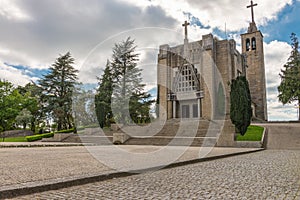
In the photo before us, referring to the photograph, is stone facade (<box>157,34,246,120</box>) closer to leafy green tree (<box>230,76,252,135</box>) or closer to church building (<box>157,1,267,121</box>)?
church building (<box>157,1,267,121</box>)

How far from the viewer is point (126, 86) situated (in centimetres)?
2631

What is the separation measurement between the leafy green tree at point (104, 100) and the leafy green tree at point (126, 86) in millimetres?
600

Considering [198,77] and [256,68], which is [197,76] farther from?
[256,68]

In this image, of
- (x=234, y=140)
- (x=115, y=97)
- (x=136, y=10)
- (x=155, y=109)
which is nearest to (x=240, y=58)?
(x=155, y=109)

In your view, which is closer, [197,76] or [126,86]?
[126,86]

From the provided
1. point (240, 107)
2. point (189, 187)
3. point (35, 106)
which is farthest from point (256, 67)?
point (189, 187)

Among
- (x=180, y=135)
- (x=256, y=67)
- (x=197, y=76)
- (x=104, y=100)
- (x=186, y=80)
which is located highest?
(x=256, y=67)

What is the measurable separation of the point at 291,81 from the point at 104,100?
2418 centimetres

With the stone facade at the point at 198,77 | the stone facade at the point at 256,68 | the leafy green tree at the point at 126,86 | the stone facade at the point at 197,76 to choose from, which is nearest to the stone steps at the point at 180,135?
the leafy green tree at the point at 126,86

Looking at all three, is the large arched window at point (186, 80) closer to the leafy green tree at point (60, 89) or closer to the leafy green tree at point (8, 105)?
the leafy green tree at point (60, 89)

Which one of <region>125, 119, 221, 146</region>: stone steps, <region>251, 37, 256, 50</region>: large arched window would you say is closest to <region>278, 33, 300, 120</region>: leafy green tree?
<region>251, 37, 256, 50</region>: large arched window

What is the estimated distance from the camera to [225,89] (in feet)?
86.0

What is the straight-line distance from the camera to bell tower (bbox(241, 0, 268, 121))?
116 feet

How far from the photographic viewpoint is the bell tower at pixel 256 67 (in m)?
35.4
